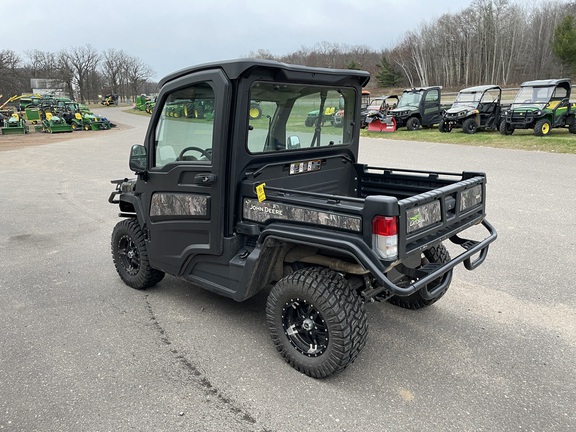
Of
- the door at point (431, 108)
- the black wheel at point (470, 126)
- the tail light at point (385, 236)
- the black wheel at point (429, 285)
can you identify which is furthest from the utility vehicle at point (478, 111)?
the tail light at point (385, 236)

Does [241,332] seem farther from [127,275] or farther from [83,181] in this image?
[83,181]

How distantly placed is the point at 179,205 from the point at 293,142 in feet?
3.48

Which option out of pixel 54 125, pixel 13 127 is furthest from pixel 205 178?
pixel 13 127

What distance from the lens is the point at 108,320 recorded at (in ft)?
12.7

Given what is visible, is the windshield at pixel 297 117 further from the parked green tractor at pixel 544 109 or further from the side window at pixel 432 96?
the side window at pixel 432 96

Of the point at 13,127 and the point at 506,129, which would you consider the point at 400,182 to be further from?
the point at 13,127

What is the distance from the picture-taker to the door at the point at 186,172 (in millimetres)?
3303

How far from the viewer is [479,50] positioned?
2530 inches

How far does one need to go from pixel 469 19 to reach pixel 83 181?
68.5m

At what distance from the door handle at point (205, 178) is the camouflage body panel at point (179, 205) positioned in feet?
0.41

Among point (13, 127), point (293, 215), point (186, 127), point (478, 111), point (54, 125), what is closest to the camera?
point (293, 215)

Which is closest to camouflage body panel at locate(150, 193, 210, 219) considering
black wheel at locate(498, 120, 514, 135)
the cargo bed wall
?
the cargo bed wall

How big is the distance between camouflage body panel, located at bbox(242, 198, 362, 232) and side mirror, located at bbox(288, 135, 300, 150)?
2.28 ft

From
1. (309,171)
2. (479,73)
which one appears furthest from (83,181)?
(479,73)
